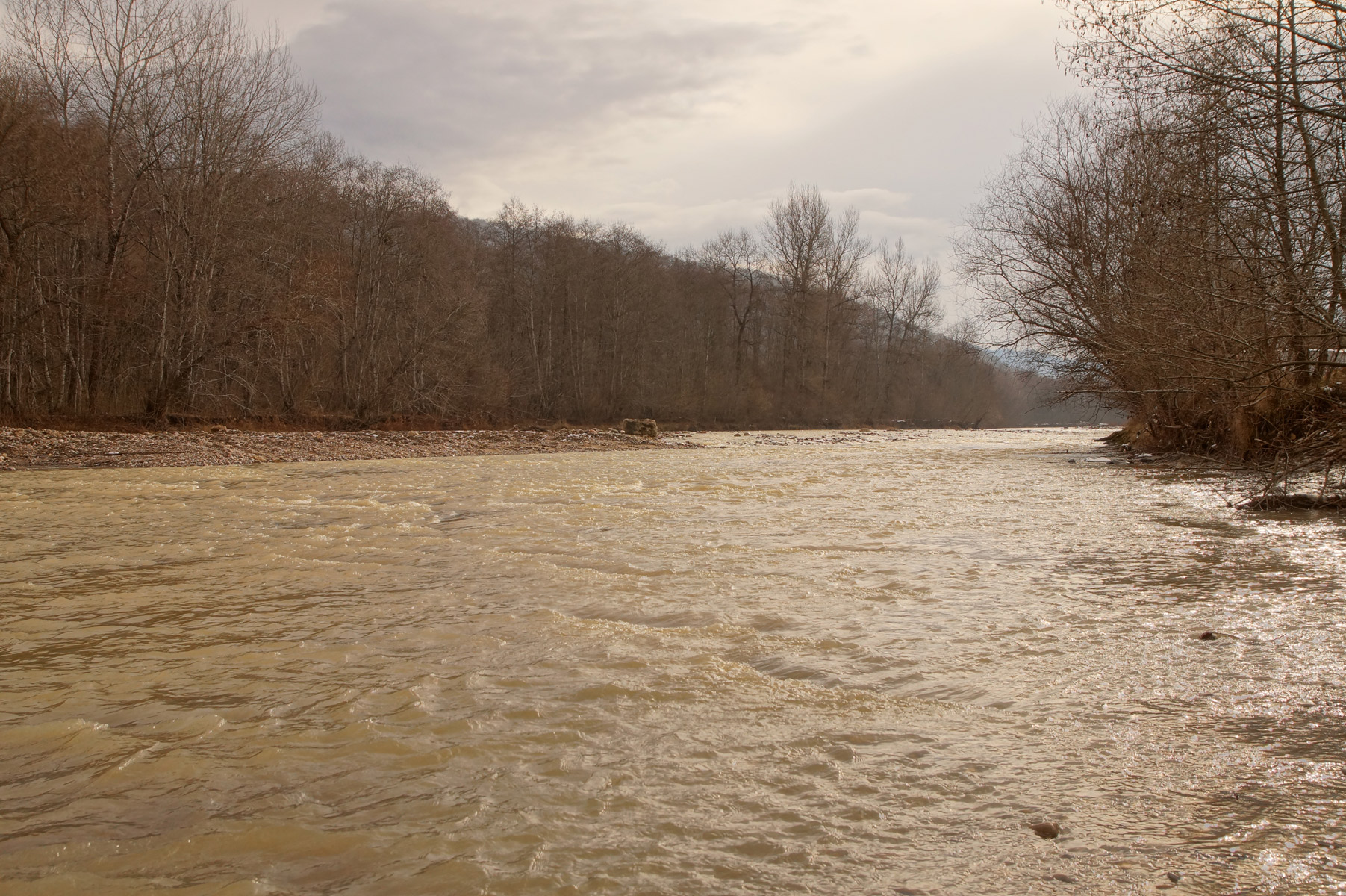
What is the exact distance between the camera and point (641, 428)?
29562 mm

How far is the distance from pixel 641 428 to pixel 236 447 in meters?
15.2

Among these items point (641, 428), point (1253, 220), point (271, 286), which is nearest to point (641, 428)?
point (641, 428)

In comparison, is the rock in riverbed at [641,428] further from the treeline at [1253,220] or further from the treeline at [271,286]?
the treeline at [1253,220]

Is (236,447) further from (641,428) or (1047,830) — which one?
(1047,830)

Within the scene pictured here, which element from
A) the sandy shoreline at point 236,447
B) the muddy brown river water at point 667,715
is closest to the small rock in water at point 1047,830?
the muddy brown river water at point 667,715

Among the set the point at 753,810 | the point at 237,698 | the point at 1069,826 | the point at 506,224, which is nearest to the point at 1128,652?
the point at 1069,826

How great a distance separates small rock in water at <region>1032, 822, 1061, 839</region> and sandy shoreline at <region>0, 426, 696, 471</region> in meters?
16.2

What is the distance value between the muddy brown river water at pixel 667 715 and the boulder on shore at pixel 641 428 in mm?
22078

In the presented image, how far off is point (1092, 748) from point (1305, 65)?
244 inches

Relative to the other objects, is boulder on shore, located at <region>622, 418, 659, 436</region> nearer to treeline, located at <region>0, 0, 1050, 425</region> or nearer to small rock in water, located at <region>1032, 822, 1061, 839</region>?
treeline, located at <region>0, 0, 1050, 425</region>

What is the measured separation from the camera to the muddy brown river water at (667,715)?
214 cm

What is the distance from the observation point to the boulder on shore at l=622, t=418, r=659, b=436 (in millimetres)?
29250

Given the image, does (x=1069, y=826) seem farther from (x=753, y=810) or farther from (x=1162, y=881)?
(x=753, y=810)

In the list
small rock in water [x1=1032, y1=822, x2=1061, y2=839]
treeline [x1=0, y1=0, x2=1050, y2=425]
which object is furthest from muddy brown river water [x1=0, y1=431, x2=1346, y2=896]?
treeline [x1=0, y1=0, x2=1050, y2=425]
